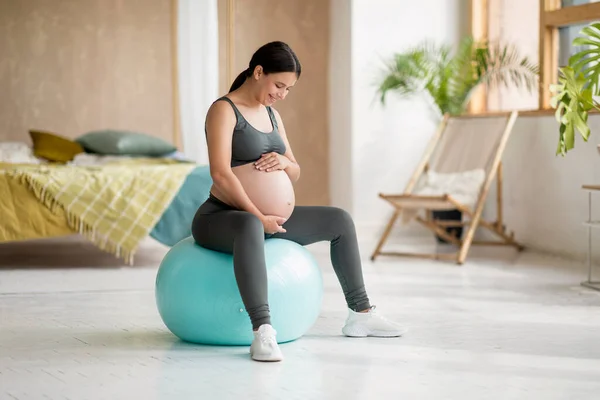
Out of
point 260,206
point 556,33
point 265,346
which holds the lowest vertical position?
point 265,346

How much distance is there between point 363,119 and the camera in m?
7.03

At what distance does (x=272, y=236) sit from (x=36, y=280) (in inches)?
82.0

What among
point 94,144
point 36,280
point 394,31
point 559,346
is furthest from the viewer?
point 394,31

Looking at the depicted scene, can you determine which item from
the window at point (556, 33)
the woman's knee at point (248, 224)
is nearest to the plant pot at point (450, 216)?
the window at point (556, 33)

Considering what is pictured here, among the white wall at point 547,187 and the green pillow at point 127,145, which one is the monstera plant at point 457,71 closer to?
the white wall at point 547,187

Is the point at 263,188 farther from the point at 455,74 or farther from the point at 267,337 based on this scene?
the point at 455,74

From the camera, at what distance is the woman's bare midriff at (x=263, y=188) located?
3.26 metres

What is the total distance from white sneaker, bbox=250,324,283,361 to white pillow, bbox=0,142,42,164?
3589 mm

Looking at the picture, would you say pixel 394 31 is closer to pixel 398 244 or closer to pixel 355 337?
pixel 398 244

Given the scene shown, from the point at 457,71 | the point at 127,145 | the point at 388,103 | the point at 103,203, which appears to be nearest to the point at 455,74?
the point at 457,71

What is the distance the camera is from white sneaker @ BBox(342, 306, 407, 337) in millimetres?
3426

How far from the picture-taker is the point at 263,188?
128 inches

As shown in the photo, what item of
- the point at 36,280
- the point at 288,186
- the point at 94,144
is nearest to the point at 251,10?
the point at 94,144

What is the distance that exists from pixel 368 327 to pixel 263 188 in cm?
63
